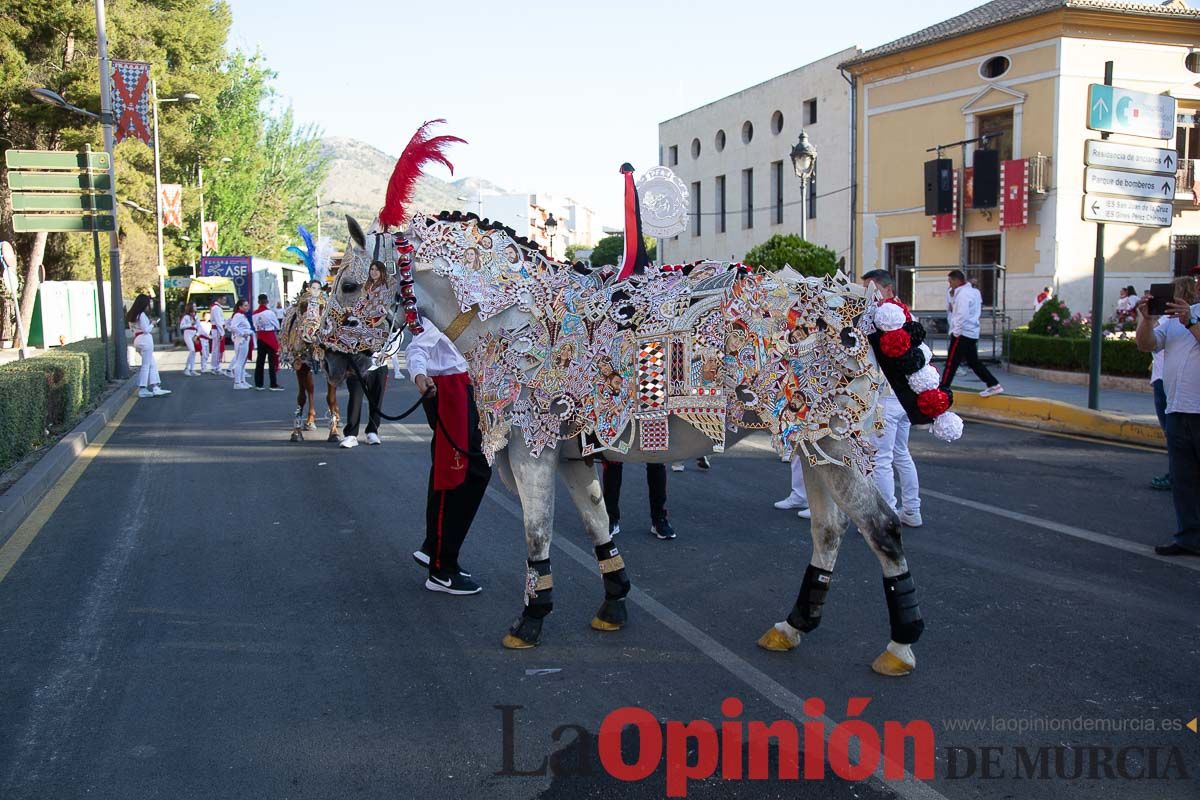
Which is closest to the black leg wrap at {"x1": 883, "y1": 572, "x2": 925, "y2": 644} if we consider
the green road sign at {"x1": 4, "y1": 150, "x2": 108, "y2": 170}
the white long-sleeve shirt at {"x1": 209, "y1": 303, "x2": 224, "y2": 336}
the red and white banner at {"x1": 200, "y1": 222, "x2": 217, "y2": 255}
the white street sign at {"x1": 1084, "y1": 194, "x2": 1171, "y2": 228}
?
the white street sign at {"x1": 1084, "y1": 194, "x2": 1171, "y2": 228}

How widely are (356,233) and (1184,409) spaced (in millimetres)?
5675

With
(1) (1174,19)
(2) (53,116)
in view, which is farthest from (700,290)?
(2) (53,116)

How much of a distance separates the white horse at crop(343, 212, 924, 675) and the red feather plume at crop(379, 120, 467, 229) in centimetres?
15

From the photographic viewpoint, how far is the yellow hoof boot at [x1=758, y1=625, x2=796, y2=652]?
4.82 m

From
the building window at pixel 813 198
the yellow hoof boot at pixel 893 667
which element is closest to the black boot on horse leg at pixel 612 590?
the yellow hoof boot at pixel 893 667

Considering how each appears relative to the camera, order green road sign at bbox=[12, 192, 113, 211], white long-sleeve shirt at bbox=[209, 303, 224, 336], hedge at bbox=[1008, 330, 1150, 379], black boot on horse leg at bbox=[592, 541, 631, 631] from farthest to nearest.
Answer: white long-sleeve shirt at bbox=[209, 303, 224, 336], green road sign at bbox=[12, 192, 113, 211], hedge at bbox=[1008, 330, 1150, 379], black boot on horse leg at bbox=[592, 541, 631, 631]

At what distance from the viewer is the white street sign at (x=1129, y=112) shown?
12.1m

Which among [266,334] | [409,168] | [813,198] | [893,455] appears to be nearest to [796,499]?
[893,455]

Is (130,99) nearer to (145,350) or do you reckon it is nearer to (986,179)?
(145,350)

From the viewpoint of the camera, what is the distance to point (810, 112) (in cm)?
3741

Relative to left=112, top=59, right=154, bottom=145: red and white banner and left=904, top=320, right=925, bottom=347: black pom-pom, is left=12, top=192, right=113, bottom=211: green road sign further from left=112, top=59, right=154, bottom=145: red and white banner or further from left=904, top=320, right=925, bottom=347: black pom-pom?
left=904, top=320, right=925, bottom=347: black pom-pom

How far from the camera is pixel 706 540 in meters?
7.07

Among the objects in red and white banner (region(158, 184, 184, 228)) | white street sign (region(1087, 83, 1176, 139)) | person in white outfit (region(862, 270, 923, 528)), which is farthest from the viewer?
red and white banner (region(158, 184, 184, 228))

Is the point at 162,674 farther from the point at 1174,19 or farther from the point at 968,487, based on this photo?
the point at 1174,19
